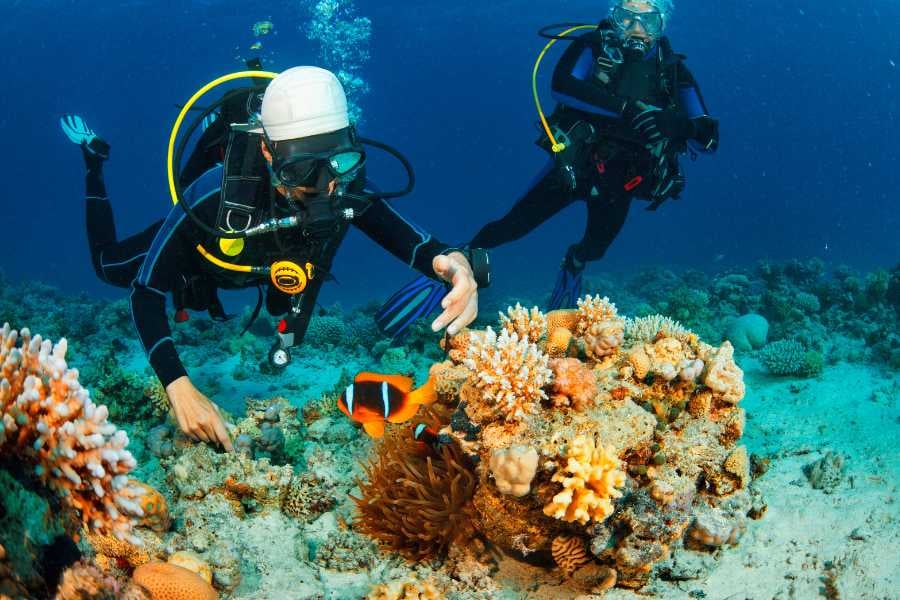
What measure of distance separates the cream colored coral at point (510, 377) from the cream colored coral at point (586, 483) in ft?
1.31

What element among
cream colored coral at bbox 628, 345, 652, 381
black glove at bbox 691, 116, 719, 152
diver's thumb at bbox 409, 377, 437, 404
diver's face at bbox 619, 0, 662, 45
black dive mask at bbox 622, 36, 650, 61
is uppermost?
diver's face at bbox 619, 0, 662, 45

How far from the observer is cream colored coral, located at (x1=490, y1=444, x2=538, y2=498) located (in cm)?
258

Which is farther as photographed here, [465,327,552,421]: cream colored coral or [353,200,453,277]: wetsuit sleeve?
[353,200,453,277]: wetsuit sleeve

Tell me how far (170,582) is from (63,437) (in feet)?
3.24

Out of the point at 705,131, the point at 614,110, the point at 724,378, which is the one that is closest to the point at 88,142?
the point at 614,110

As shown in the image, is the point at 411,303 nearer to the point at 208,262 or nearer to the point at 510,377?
the point at 208,262

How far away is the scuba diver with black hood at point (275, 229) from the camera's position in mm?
3627

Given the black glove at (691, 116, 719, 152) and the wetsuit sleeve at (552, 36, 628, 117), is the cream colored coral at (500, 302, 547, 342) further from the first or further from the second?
the black glove at (691, 116, 719, 152)

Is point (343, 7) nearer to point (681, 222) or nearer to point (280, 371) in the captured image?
point (280, 371)

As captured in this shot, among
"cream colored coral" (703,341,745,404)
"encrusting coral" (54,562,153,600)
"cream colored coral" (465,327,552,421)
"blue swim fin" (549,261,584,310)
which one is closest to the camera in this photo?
"encrusting coral" (54,562,153,600)

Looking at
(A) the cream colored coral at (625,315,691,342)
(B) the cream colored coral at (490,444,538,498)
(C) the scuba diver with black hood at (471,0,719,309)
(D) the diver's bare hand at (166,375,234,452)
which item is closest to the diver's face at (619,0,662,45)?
(C) the scuba diver with black hood at (471,0,719,309)

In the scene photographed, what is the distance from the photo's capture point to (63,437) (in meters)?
1.96

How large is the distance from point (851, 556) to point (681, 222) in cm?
8971

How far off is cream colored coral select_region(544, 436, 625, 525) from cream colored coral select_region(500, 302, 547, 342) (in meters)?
1.43
